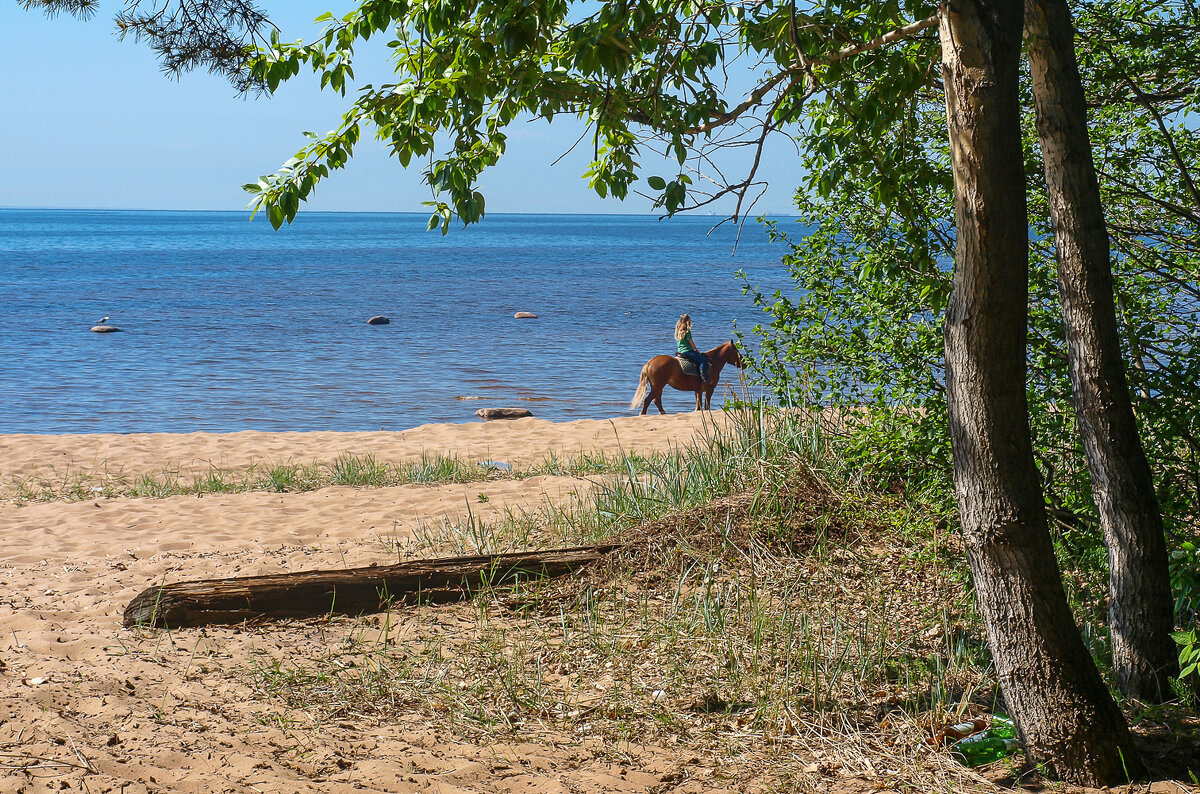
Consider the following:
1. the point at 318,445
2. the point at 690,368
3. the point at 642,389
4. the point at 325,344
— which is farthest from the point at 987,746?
the point at 325,344

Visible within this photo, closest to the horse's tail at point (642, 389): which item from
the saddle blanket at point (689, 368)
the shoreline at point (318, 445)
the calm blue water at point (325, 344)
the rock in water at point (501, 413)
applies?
the saddle blanket at point (689, 368)

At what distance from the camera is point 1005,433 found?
319 cm

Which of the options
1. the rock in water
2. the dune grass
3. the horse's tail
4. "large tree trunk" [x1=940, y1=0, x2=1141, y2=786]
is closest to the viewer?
"large tree trunk" [x1=940, y1=0, x2=1141, y2=786]

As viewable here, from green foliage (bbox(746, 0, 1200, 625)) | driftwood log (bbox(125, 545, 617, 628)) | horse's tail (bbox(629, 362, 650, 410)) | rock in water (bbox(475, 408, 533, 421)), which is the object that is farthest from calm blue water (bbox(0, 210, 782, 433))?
green foliage (bbox(746, 0, 1200, 625))

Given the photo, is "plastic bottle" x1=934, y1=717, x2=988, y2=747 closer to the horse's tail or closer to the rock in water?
the horse's tail

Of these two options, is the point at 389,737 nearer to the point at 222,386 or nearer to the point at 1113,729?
the point at 1113,729

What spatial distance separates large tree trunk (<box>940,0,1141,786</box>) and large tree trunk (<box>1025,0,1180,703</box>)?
62cm

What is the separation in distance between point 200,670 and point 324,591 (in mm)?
929

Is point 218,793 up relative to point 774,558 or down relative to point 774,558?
down

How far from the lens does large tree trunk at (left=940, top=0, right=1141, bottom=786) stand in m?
3.10

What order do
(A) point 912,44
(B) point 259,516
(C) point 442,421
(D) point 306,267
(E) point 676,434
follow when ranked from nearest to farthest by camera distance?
(A) point 912,44, (B) point 259,516, (E) point 676,434, (C) point 442,421, (D) point 306,267

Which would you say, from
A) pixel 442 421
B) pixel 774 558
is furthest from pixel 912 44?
pixel 442 421

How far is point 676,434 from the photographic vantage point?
484 inches

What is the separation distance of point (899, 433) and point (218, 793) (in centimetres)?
385
